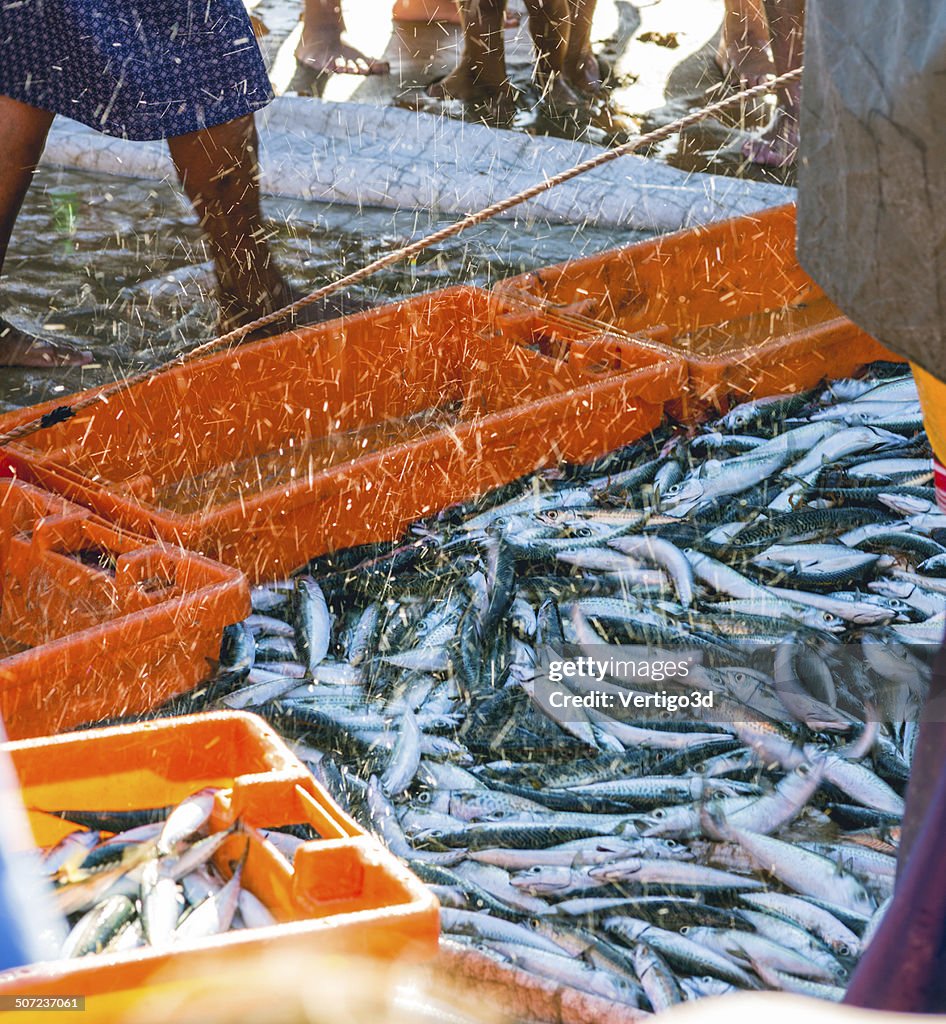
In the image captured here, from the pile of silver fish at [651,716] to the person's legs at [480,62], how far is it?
5044mm

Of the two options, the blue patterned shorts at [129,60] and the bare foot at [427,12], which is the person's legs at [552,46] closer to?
the bare foot at [427,12]

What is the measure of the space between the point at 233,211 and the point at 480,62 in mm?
4599

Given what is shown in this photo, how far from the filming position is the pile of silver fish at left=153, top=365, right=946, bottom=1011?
8.18 ft

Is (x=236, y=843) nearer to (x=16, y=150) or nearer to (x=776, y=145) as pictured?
(x=16, y=150)

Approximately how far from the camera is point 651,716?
307 centimetres

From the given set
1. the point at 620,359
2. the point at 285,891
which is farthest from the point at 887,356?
the point at 285,891

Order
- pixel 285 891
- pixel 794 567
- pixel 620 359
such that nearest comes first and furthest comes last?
pixel 285 891 → pixel 794 567 → pixel 620 359

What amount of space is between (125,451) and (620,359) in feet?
5.25

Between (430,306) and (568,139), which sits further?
(568,139)

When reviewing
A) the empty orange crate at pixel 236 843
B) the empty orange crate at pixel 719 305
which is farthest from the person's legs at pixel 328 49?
the empty orange crate at pixel 236 843

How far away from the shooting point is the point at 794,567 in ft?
11.7

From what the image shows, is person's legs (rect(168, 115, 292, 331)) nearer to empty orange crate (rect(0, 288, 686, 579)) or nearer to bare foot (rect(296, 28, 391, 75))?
empty orange crate (rect(0, 288, 686, 579))

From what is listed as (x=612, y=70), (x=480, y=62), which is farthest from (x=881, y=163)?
(x=612, y=70)

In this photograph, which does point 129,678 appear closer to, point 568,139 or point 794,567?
point 794,567
